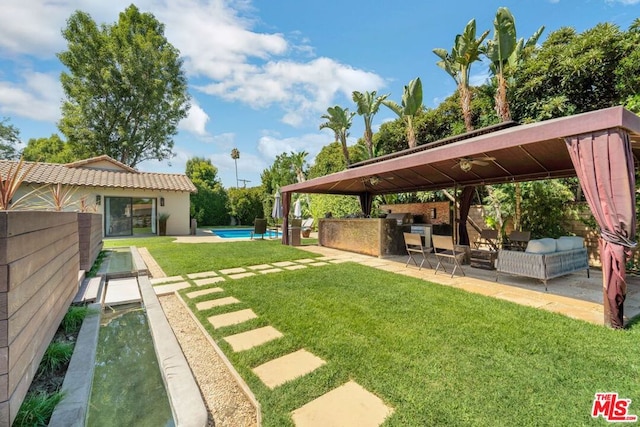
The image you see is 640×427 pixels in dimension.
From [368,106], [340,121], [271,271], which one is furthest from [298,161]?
[271,271]

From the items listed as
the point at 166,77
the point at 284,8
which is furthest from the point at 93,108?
the point at 284,8

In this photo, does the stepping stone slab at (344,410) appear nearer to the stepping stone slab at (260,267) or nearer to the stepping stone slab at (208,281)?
the stepping stone slab at (208,281)

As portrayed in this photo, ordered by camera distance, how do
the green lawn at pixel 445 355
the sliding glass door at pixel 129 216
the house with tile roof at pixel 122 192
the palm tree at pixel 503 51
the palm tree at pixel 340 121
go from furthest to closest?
the palm tree at pixel 340 121, the sliding glass door at pixel 129 216, the house with tile roof at pixel 122 192, the palm tree at pixel 503 51, the green lawn at pixel 445 355

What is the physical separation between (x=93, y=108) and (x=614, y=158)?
2791cm

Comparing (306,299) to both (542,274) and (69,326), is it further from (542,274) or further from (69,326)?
(542,274)

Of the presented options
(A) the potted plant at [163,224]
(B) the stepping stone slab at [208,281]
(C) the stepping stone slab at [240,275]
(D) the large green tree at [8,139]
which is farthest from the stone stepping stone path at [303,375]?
(D) the large green tree at [8,139]

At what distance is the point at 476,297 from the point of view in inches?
180

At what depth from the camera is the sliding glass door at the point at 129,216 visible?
15.6 meters

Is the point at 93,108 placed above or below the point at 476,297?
above

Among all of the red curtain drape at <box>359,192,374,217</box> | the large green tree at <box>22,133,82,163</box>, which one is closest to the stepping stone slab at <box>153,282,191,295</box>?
the red curtain drape at <box>359,192,374,217</box>

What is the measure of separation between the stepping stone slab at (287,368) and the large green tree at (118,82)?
2482 centimetres

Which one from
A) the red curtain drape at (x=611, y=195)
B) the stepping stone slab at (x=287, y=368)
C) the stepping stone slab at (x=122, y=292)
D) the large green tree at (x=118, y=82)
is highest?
the large green tree at (x=118, y=82)

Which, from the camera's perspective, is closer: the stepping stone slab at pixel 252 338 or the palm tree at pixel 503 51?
the stepping stone slab at pixel 252 338

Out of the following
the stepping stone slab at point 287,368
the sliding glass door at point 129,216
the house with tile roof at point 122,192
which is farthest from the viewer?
the sliding glass door at point 129,216
